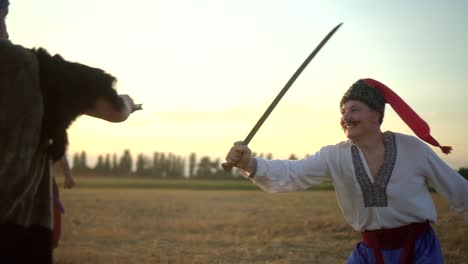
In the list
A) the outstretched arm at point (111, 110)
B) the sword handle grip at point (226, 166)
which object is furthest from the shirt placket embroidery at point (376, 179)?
the outstretched arm at point (111, 110)

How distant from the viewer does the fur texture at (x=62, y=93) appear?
2467 millimetres

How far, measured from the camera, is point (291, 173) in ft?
12.8

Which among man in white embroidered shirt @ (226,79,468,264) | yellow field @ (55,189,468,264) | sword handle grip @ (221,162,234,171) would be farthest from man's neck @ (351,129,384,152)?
yellow field @ (55,189,468,264)

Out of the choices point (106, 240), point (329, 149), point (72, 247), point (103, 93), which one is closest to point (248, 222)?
point (106, 240)

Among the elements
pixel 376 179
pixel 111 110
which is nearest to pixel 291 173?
pixel 376 179

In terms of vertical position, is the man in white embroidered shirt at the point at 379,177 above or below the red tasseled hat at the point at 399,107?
below

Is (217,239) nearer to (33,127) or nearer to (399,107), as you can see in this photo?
(399,107)

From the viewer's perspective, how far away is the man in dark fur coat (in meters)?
2.36

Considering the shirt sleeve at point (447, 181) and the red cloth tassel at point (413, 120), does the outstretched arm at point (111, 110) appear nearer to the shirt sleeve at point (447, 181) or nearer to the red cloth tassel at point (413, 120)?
the red cloth tassel at point (413, 120)

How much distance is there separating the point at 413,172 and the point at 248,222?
897cm

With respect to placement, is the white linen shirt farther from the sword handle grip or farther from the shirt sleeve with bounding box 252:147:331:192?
the sword handle grip

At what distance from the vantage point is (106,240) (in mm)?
10039

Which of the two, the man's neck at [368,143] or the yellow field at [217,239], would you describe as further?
the yellow field at [217,239]

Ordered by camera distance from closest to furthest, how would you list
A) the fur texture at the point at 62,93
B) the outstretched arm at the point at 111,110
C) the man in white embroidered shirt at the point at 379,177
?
the fur texture at the point at 62,93, the outstretched arm at the point at 111,110, the man in white embroidered shirt at the point at 379,177
